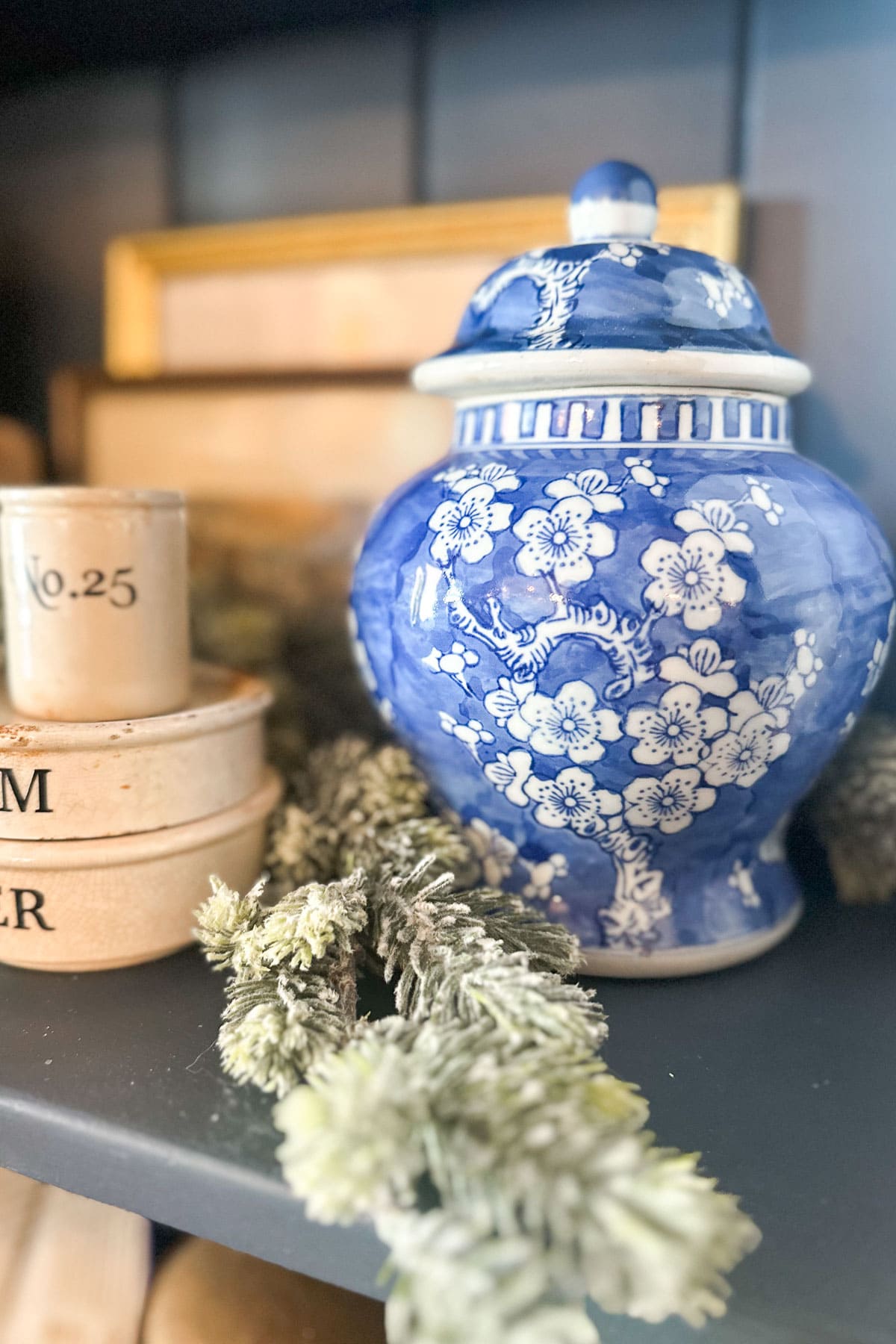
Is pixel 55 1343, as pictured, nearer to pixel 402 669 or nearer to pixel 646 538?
pixel 402 669

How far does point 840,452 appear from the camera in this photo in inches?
25.1

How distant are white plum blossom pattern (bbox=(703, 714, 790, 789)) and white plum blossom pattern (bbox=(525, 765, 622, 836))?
0.05m

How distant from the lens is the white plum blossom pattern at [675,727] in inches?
16.3

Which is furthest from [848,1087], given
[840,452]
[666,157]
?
[666,157]

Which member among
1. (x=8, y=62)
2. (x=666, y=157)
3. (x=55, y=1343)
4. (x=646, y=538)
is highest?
(x=8, y=62)

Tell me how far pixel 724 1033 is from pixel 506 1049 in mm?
165

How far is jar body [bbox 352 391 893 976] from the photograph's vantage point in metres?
0.41

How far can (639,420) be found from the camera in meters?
0.44

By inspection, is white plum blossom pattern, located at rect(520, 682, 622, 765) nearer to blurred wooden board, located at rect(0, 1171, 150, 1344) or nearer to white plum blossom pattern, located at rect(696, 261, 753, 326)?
white plum blossom pattern, located at rect(696, 261, 753, 326)

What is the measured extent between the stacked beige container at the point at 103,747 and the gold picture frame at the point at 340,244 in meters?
0.30

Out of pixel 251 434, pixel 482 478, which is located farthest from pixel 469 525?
pixel 251 434

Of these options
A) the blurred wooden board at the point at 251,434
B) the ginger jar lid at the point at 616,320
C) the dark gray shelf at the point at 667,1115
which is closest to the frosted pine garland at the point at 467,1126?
the dark gray shelf at the point at 667,1115

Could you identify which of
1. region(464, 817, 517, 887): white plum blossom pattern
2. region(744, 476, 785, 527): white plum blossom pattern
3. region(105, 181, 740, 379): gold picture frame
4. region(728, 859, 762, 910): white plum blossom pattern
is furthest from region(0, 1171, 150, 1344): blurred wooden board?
region(105, 181, 740, 379): gold picture frame

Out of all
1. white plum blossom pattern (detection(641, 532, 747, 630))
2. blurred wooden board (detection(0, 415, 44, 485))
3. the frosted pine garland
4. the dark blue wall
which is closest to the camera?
the frosted pine garland
